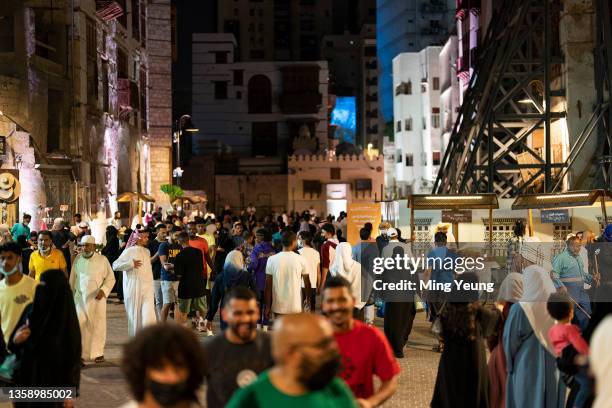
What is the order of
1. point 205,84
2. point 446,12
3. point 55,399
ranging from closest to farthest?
point 55,399
point 205,84
point 446,12

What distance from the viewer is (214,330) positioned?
14.5 m

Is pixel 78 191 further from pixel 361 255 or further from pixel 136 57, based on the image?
pixel 361 255

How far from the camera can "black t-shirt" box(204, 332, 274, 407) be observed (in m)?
5.03

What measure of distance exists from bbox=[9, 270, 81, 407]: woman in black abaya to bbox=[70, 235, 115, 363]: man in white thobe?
3.91 meters

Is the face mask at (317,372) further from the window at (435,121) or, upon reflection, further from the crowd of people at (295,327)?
the window at (435,121)

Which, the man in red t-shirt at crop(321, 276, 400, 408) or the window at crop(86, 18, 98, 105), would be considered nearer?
the man in red t-shirt at crop(321, 276, 400, 408)

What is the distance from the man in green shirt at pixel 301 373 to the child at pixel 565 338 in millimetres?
3265

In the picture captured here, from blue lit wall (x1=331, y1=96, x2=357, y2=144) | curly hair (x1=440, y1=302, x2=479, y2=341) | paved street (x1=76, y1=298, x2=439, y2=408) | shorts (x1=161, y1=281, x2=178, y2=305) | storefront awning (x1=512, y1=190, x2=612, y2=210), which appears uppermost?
blue lit wall (x1=331, y1=96, x2=357, y2=144)

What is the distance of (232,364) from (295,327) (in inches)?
61.6

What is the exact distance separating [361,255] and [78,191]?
667 inches

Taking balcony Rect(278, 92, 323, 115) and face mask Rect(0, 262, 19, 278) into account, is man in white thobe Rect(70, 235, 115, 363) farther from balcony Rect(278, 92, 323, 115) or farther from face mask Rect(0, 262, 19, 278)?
balcony Rect(278, 92, 323, 115)

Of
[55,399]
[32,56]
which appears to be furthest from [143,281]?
[32,56]

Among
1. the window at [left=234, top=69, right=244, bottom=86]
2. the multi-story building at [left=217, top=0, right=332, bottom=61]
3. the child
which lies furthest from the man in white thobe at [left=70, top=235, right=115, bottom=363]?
the multi-story building at [left=217, top=0, right=332, bottom=61]

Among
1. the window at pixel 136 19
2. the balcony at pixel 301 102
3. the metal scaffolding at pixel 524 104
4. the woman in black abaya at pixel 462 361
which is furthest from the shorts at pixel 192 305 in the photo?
the balcony at pixel 301 102
